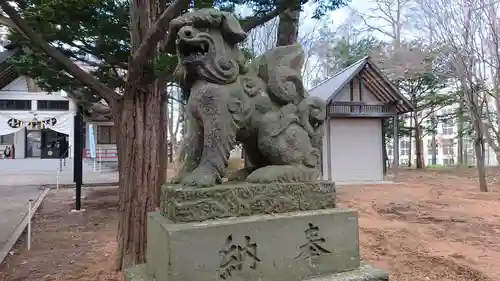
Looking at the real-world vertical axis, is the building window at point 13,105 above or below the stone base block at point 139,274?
above

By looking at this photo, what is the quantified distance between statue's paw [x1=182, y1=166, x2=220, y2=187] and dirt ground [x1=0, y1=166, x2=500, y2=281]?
2821 millimetres

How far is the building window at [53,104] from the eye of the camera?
2142 cm

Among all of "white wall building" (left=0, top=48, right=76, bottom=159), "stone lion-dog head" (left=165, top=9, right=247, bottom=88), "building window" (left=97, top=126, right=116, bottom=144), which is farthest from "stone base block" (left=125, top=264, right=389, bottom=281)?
"building window" (left=97, top=126, right=116, bottom=144)

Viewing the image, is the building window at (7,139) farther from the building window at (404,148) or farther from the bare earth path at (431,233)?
the building window at (404,148)

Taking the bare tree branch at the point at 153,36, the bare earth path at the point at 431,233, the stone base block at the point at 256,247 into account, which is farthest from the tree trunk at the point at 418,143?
the stone base block at the point at 256,247

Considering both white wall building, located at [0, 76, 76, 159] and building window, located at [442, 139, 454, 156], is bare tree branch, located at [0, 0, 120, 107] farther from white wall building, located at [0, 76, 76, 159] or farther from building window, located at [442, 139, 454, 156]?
Answer: building window, located at [442, 139, 454, 156]

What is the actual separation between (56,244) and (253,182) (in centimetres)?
506

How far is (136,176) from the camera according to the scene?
13.1 ft

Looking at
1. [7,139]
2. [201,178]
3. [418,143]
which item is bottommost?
[201,178]

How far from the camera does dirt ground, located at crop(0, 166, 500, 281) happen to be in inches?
173

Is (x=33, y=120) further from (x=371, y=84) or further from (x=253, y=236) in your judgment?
(x=253, y=236)

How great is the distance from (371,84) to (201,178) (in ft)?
41.7

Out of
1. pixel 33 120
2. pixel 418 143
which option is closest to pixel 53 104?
pixel 33 120

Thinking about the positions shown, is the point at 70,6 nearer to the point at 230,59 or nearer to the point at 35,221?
the point at 230,59
